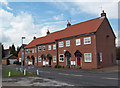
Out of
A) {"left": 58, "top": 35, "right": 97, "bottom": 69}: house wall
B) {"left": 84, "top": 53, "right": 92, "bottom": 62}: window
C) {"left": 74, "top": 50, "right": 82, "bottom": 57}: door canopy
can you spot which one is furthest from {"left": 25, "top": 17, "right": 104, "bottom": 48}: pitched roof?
{"left": 84, "top": 53, "right": 92, "bottom": 62}: window

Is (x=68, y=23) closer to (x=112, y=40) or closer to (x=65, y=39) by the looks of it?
(x=65, y=39)

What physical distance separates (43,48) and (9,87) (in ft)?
96.1

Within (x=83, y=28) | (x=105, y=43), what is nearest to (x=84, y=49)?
(x=105, y=43)

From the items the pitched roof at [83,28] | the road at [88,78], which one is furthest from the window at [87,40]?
the road at [88,78]

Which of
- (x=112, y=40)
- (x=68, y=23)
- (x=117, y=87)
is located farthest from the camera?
(x=68, y=23)

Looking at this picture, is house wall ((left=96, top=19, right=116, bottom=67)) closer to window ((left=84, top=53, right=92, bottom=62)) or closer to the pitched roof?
the pitched roof

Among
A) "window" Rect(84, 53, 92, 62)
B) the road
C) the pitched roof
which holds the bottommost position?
the road

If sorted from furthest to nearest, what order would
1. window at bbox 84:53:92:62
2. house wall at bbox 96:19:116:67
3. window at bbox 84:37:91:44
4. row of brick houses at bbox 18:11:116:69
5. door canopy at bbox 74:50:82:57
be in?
1. door canopy at bbox 74:50:82:57
2. window at bbox 84:37:91:44
3. house wall at bbox 96:19:116:67
4. window at bbox 84:53:92:62
5. row of brick houses at bbox 18:11:116:69

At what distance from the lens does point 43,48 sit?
40469 millimetres

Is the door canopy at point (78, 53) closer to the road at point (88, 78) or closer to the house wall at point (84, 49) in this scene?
the house wall at point (84, 49)

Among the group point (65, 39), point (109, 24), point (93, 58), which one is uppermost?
point (109, 24)

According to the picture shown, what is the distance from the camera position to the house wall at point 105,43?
25.7 m

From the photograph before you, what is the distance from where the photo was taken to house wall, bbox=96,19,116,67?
25672 mm

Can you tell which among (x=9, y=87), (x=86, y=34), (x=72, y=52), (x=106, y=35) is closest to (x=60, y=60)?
(x=72, y=52)
